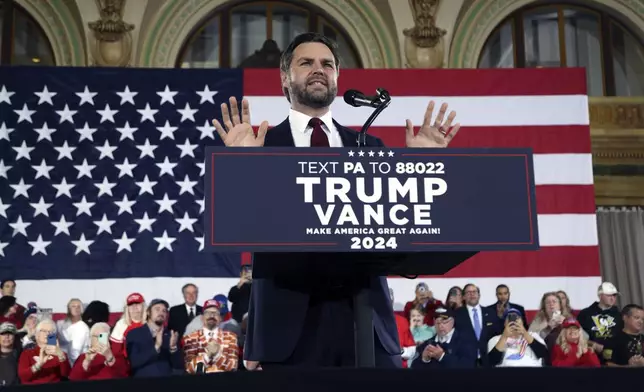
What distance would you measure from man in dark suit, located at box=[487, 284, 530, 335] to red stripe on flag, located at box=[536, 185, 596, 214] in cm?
128

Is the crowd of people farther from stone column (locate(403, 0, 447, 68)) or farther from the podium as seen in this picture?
the podium

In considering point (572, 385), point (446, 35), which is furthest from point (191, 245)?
point (572, 385)

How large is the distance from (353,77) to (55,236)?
368 centimetres

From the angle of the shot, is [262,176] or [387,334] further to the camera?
[387,334]

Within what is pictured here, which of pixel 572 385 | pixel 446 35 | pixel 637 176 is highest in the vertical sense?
pixel 446 35

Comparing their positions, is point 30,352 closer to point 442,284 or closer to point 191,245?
point 191,245

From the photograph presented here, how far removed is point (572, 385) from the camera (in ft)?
7.63

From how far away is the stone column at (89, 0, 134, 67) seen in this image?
1252 cm

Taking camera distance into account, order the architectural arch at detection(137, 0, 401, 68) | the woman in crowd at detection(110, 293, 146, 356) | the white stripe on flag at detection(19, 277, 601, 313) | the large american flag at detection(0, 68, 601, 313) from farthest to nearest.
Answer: the architectural arch at detection(137, 0, 401, 68)
the large american flag at detection(0, 68, 601, 313)
the white stripe on flag at detection(19, 277, 601, 313)
the woman in crowd at detection(110, 293, 146, 356)

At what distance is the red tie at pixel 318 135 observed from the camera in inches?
127

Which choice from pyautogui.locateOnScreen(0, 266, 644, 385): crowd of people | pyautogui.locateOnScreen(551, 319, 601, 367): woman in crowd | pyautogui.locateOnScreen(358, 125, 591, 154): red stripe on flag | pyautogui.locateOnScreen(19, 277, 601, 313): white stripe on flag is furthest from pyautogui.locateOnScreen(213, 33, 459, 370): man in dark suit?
pyautogui.locateOnScreen(358, 125, 591, 154): red stripe on flag

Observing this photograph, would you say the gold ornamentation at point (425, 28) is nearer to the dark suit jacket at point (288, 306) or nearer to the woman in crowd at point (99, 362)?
the woman in crowd at point (99, 362)

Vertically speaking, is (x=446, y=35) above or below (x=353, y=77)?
above

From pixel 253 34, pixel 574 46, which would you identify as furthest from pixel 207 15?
pixel 574 46
